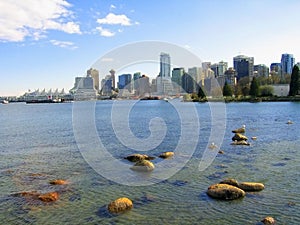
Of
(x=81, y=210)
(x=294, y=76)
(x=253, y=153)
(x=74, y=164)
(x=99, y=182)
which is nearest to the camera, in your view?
(x=81, y=210)

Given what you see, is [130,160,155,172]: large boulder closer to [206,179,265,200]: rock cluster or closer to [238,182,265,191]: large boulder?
[206,179,265,200]: rock cluster

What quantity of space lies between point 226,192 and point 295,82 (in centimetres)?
13509

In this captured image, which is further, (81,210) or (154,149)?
(154,149)

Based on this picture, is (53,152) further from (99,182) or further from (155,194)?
(155,194)

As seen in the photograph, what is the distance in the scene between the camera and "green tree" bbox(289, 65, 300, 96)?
133 meters

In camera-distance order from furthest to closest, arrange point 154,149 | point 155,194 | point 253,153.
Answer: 1. point 154,149
2. point 253,153
3. point 155,194

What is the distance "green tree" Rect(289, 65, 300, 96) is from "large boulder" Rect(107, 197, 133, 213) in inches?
5328

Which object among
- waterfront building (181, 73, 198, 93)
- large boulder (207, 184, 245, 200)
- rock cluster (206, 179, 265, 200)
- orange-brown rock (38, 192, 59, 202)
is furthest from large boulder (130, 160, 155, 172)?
waterfront building (181, 73, 198, 93)

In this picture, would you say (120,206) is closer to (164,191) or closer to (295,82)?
(164,191)

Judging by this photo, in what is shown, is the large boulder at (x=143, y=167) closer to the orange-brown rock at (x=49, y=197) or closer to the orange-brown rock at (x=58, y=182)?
the orange-brown rock at (x=58, y=182)

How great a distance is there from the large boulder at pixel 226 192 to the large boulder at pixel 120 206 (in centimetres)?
450

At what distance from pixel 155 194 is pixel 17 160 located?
16.8 metres

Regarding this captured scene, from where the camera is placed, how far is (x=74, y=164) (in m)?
26.1

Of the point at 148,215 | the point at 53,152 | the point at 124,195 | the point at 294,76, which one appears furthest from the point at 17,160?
the point at 294,76
